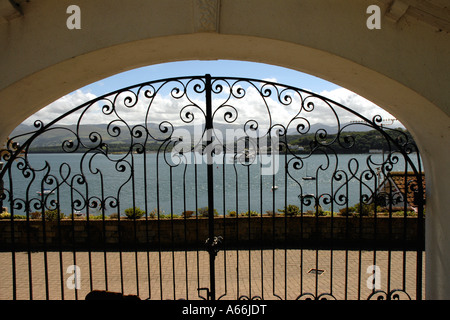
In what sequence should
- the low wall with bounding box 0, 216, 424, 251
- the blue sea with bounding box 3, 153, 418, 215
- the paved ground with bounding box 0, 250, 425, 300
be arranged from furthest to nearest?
the low wall with bounding box 0, 216, 424, 251 → the paved ground with bounding box 0, 250, 425, 300 → the blue sea with bounding box 3, 153, 418, 215

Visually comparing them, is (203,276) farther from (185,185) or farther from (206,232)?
(185,185)

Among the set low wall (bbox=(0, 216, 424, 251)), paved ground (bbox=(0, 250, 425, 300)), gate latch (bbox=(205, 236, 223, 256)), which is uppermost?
gate latch (bbox=(205, 236, 223, 256))

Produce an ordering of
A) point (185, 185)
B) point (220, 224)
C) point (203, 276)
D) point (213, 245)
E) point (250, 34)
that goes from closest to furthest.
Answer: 1. point (250, 34)
2. point (213, 245)
3. point (185, 185)
4. point (203, 276)
5. point (220, 224)

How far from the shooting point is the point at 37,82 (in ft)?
9.16

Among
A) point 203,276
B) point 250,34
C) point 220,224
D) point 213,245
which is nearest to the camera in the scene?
point 250,34

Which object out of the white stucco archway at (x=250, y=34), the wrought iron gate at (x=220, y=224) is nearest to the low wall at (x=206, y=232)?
the wrought iron gate at (x=220, y=224)

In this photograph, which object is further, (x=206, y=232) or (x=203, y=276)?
(x=206, y=232)

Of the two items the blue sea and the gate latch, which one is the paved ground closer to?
the blue sea

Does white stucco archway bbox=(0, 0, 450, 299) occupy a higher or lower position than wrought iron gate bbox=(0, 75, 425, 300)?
higher

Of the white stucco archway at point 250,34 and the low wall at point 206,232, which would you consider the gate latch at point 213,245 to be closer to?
the white stucco archway at point 250,34

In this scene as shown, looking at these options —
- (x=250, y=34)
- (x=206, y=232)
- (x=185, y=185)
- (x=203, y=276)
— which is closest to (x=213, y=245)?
(x=250, y=34)

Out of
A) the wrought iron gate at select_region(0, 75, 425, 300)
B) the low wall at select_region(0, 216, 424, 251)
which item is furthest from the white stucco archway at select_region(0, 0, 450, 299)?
the low wall at select_region(0, 216, 424, 251)
